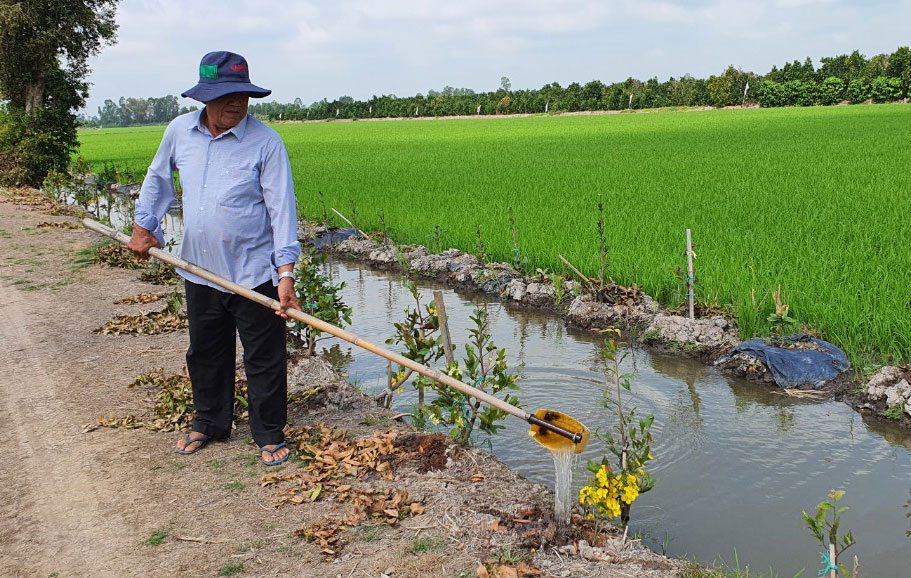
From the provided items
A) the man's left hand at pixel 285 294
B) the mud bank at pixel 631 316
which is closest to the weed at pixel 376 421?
the man's left hand at pixel 285 294

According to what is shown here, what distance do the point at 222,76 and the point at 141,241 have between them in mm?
829

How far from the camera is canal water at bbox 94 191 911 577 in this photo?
11.3 ft

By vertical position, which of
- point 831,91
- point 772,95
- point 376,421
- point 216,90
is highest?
point 831,91

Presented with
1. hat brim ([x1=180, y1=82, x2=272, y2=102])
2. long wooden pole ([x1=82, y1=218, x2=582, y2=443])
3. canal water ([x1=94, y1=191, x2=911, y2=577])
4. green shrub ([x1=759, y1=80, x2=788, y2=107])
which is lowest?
canal water ([x1=94, y1=191, x2=911, y2=577])

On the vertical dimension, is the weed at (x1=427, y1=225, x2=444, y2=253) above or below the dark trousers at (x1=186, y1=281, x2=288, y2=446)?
below

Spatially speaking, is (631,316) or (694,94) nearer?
(631,316)

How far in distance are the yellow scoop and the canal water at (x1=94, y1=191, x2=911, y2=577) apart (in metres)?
0.72

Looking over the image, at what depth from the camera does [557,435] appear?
10.2 ft

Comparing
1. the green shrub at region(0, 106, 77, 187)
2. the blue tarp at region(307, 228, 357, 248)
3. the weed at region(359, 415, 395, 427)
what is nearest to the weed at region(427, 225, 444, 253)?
the blue tarp at region(307, 228, 357, 248)

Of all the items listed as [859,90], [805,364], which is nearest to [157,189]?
[805,364]

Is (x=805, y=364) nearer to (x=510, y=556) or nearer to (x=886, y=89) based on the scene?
(x=510, y=556)

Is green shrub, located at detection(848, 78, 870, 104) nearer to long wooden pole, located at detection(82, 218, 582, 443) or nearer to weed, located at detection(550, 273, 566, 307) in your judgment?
weed, located at detection(550, 273, 566, 307)

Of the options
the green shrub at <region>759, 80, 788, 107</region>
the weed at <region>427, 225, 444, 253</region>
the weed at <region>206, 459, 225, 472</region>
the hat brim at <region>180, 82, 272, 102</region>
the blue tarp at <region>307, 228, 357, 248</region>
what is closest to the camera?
the hat brim at <region>180, 82, 272, 102</region>

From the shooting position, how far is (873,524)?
3549 millimetres
